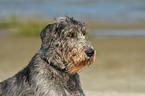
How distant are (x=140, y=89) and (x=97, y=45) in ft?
27.3

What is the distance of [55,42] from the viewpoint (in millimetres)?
6746

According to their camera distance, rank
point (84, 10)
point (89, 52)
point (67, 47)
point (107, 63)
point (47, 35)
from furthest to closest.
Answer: point (84, 10) → point (107, 63) → point (47, 35) → point (67, 47) → point (89, 52)

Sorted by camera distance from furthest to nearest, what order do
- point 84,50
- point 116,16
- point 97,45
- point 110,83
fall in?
point 116,16
point 97,45
point 110,83
point 84,50

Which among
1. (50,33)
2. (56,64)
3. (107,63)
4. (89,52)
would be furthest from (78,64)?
(107,63)

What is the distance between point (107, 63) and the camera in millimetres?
16312

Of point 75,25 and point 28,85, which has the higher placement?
point 75,25

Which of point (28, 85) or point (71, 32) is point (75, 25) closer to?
point (71, 32)

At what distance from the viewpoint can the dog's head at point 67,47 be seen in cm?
663

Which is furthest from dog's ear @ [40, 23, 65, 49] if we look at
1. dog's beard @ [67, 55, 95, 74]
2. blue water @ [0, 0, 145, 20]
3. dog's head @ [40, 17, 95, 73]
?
blue water @ [0, 0, 145, 20]

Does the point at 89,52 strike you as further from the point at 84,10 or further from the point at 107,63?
the point at 84,10

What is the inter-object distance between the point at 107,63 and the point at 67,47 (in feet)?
32.3

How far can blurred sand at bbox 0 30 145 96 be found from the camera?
12734 millimetres

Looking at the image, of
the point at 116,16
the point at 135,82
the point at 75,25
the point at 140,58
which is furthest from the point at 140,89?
the point at 116,16

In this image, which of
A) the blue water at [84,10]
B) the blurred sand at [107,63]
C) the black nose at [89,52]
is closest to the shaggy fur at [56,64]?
the black nose at [89,52]
